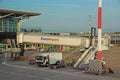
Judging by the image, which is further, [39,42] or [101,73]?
[101,73]

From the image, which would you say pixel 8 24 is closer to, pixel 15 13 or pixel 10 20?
pixel 10 20

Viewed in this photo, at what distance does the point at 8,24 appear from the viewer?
15775cm

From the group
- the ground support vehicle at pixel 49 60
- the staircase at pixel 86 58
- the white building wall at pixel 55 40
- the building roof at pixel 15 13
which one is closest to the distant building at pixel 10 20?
the building roof at pixel 15 13

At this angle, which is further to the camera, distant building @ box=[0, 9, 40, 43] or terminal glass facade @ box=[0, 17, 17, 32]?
terminal glass facade @ box=[0, 17, 17, 32]

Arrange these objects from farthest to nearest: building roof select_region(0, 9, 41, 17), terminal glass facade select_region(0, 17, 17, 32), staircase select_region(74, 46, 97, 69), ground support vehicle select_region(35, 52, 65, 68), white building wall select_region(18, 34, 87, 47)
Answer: terminal glass facade select_region(0, 17, 17, 32)
building roof select_region(0, 9, 41, 17)
ground support vehicle select_region(35, 52, 65, 68)
staircase select_region(74, 46, 97, 69)
white building wall select_region(18, 34, 87, 47)

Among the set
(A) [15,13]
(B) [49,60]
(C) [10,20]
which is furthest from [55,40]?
(C) [10,20]

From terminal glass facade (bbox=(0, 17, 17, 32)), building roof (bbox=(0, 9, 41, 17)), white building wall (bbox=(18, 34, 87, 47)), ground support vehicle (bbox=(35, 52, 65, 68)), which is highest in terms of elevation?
building roof (bbox=(0, 9, 41, 17))

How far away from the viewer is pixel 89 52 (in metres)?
54.7

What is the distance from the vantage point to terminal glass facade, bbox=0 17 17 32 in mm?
154425

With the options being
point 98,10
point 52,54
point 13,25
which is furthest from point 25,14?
point 98,10

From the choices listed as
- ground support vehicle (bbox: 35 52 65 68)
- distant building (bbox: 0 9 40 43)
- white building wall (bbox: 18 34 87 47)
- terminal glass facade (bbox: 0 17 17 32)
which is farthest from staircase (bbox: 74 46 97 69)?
terminal glass facade (bbox: 0 17 17 32)

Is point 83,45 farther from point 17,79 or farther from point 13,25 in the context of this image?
point 13,25

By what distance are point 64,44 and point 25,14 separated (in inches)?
4447

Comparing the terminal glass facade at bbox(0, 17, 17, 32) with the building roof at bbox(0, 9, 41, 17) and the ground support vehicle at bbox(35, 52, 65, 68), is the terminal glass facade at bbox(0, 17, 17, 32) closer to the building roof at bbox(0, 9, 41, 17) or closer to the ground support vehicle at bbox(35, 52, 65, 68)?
the building roof at bbox(0, 9, 41, 17)
